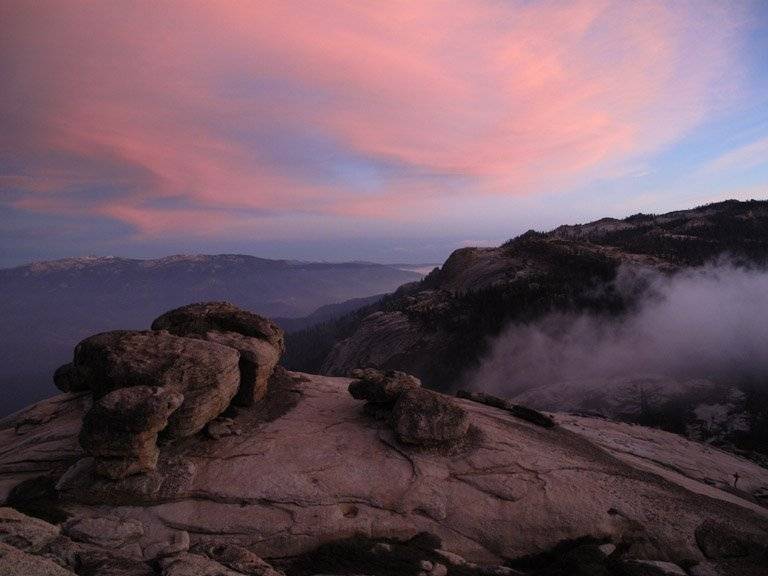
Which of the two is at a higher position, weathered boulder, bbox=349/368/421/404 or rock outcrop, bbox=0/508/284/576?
weathered boulder, bbox=349/368/421/404

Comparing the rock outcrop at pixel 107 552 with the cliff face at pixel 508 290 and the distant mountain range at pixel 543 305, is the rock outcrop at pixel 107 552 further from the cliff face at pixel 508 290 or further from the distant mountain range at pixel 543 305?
the cliff face at pixel 508 290

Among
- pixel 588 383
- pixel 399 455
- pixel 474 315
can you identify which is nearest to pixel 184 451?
pixel 399 455

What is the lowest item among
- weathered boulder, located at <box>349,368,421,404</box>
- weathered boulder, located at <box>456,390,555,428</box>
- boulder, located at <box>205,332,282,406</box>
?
weathered boulder, located at <box>456,390,555,428</box>

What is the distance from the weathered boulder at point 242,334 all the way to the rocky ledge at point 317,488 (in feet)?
0.70

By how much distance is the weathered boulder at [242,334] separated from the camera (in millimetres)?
28281

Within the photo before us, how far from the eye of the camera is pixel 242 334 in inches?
1248

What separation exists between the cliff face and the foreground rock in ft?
184

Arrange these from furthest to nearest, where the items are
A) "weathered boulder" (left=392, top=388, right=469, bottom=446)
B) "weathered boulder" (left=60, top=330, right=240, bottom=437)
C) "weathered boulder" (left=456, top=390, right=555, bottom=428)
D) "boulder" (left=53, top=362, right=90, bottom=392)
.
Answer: "weathered boulder" (left=456, top=390, right=555, bottom=428), "boulder" (left=53, top=362, right=90, bottom=392), "weathered boulder" (left=392, top=388, right=469, bottom=446), "weathered boulder" (left=60, top=330, right=240, bottom=437)

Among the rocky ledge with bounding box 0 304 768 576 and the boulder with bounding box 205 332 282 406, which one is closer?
the rocky ledge with bounding box 0 304 768 576

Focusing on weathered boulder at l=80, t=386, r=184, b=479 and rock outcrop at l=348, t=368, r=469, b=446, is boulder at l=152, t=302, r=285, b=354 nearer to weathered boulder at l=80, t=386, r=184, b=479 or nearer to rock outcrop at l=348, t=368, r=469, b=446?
rock outcrop at l=348, t=368, r=469, b=446

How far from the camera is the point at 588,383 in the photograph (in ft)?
201

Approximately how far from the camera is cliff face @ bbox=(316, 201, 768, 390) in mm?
83938

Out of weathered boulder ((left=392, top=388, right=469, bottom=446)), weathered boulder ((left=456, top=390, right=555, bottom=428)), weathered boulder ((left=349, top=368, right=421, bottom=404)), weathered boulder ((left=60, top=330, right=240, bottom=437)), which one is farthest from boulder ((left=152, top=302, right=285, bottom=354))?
weathered boulder ((left=456, top=390, right=555, bottom=428))

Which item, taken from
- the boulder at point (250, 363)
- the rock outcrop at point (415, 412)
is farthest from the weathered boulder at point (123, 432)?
the rock outcrop at point (415, 412)
